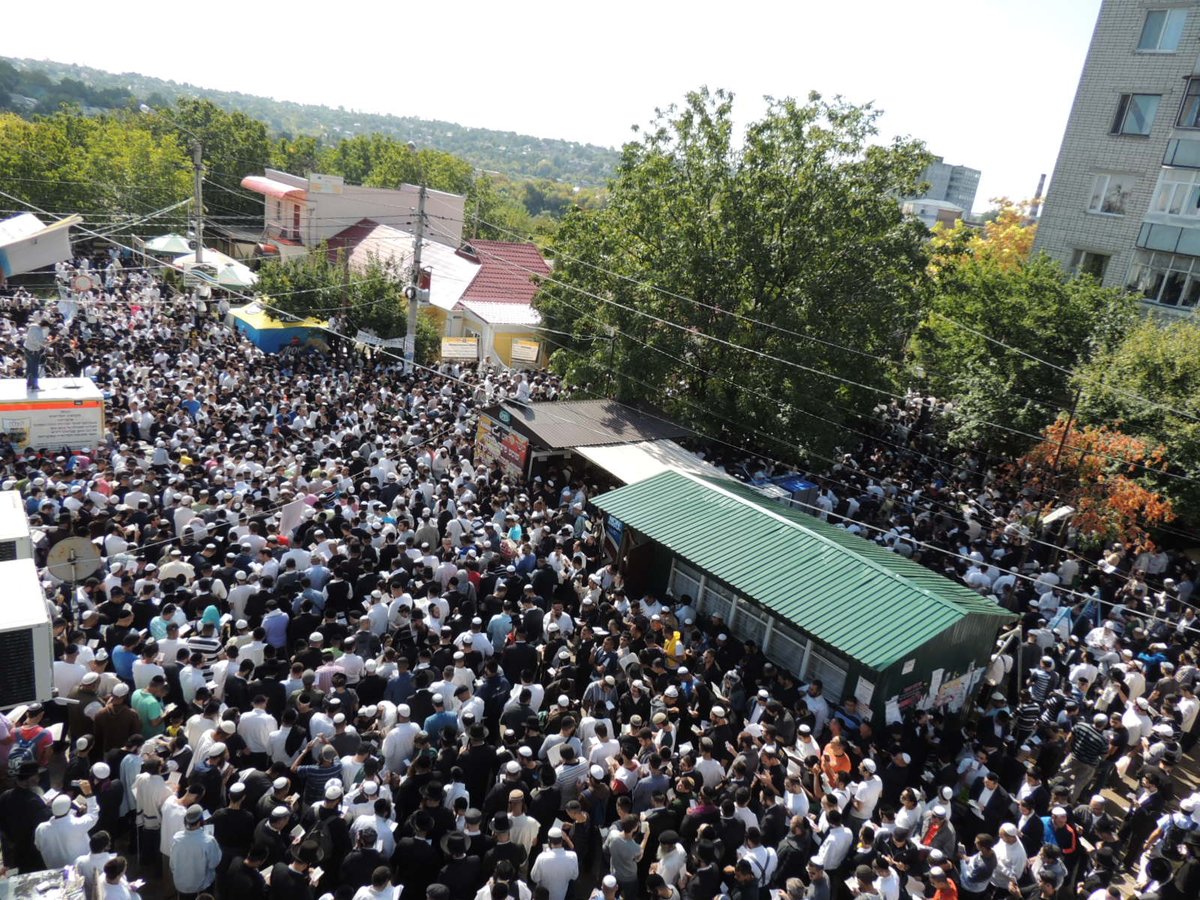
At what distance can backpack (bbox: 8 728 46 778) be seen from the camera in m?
6.38

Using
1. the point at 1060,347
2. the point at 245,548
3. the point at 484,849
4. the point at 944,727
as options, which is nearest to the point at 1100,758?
the point at 944,727

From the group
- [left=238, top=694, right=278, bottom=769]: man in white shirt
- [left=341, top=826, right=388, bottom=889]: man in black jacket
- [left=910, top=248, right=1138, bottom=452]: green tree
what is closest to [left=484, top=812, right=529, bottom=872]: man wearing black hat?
[left=341, top=826, right=388, bottom=889]: man in black jacket

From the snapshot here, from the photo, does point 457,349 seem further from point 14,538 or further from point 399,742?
point 399,742

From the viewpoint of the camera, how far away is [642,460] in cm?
1496

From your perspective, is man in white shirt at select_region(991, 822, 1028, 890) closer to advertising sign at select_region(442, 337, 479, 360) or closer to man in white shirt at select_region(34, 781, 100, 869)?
man in white shirt at select_region(34, 781, 100, 869)

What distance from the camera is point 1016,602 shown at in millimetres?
12734

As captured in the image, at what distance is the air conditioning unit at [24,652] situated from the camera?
5922 millimetres

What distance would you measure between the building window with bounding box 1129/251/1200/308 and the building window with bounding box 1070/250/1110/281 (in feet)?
3.80

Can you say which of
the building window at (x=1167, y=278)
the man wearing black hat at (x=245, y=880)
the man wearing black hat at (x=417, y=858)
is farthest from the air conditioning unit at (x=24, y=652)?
the building window at (x=1167, y=278)

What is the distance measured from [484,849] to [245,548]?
584 centimetres

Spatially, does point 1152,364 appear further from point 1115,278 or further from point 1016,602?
point 1115,278

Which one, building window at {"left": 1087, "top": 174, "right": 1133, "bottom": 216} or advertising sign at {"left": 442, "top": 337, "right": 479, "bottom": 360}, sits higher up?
building window at {"left": 1087, "top": 174, "right": 1133, "bottom": 216}

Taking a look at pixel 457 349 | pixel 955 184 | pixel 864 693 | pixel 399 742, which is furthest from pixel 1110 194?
pixel 955 184

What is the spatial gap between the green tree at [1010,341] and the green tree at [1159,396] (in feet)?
4.61
